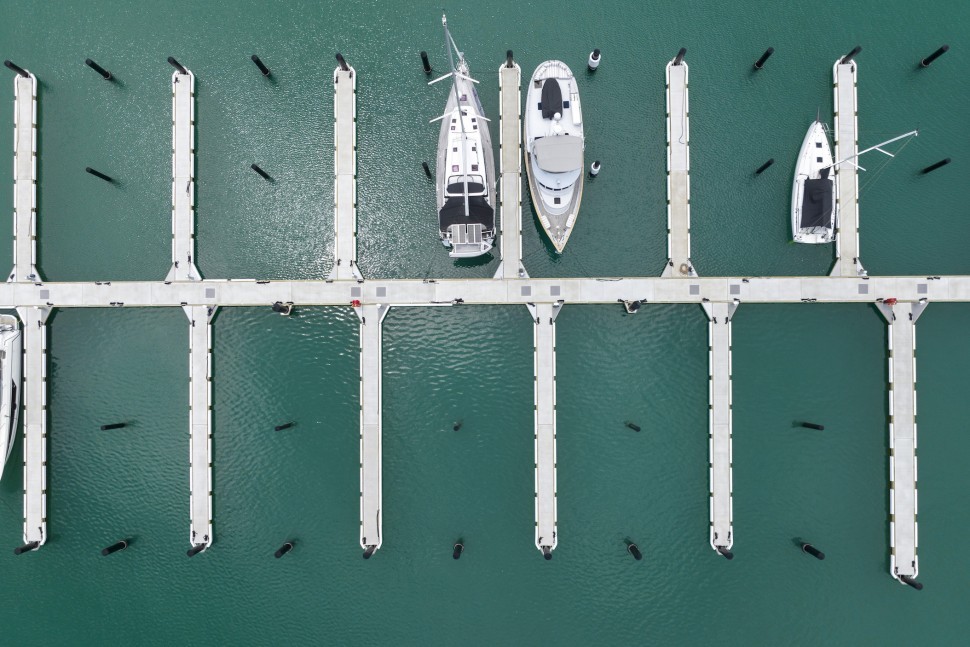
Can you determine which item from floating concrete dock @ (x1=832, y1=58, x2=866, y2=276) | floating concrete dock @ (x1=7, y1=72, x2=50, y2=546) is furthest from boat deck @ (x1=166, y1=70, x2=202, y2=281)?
floating concrete dock @ (x1=832, y1=58, x2=866, y2=276)

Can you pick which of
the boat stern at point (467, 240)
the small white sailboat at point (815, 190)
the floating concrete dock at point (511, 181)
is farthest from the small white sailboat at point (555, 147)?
the small white sailboat at point (815, 190)

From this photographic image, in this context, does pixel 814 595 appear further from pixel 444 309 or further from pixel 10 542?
pixel 10 542

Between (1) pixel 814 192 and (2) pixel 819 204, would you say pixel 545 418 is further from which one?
(1) pixel 814 192

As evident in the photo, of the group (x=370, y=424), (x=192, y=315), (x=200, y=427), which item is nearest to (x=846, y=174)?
(x=370, y=424)

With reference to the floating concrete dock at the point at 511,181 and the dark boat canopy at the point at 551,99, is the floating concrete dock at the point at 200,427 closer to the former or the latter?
the floating concrete dock at the point at 511,181

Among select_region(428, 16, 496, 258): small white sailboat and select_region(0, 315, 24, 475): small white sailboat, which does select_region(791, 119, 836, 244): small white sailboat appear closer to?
select_region(428, 16, 496, 258): small white sailboat

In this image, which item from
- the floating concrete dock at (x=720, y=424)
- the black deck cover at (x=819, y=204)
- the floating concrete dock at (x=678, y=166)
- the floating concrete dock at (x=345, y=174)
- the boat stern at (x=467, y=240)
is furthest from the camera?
the floating concrete dock at (x=345, y=174)
